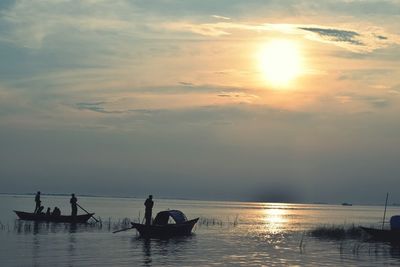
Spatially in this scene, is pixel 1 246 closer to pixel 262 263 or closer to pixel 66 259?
pixel 66 259

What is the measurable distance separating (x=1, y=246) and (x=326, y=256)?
17360 millimetres

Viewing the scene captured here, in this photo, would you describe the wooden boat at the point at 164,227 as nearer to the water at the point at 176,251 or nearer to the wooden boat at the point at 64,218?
the water at the point at 176,251

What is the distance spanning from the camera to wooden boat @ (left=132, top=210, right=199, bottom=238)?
39.8 metres

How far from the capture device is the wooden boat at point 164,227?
131 feet

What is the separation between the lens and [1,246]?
3400cm

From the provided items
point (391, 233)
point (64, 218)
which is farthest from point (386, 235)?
point (64, 218)

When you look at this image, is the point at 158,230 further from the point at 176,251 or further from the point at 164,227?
the point at 176,251

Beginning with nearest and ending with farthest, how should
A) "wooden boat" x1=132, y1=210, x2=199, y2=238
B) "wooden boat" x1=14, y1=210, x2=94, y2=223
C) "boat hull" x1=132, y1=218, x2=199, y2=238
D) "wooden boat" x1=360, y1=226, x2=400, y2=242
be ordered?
"wooden boat" x1=360, y1=226, x2=400, y2=242, "boat hull" x1=132, y1=218, x2=199, y2=238, "wooden boat" x1=132, y1=210, x2=199, y2=238, "wooden boat" x1=14, y1=210, x2=94, y2=223

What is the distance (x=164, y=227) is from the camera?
4016 centimetres

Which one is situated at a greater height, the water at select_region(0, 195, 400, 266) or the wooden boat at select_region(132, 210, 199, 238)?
the wooden boat at select_region(132, 210, 199, 238)

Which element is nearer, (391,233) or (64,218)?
(391,233)

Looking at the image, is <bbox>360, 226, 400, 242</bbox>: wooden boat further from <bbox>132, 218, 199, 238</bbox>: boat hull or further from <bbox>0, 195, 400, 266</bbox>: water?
<bbox>132, 218, 199, 238</bbox>: boat hull

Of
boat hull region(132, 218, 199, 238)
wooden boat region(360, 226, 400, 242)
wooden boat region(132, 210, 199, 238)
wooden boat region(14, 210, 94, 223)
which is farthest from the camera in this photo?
wooden boat region(14, 210, 94, 223)

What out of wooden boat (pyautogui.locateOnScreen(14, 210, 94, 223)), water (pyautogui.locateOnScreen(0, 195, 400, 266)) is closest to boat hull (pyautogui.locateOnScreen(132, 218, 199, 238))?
water (pyautogui.locateOnScreen(0, 195, 400, 266))
